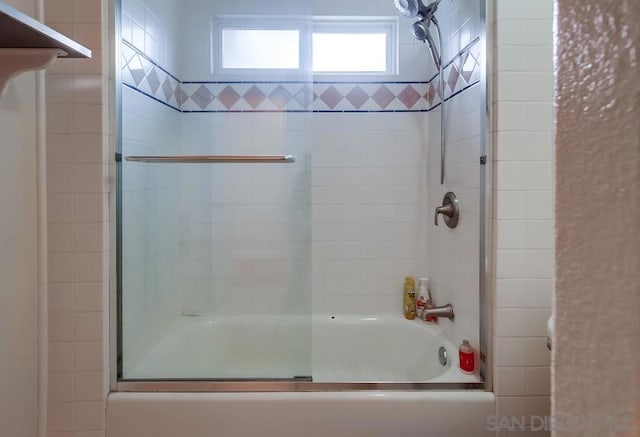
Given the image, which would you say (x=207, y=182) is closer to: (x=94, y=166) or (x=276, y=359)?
(x=94, y=166)

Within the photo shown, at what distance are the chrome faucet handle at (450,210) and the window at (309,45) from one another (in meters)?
0.83

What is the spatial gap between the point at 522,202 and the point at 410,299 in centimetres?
102

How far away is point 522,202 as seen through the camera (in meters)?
1.37

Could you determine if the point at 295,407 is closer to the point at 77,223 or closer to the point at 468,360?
the point at 468,360

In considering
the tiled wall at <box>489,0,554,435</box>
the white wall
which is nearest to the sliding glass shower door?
the white wall

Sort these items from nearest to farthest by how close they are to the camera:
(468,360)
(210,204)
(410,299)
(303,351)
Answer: (468,360)
(303,351)
(210,204)
(410,299)

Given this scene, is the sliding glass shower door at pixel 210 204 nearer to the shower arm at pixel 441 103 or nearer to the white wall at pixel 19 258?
the white wall at pixel 19 258

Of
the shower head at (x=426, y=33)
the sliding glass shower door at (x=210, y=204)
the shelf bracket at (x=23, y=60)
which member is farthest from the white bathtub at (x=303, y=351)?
the shower head at (x=426, y=33)

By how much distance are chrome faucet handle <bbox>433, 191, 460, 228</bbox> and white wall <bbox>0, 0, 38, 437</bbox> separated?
1511mm

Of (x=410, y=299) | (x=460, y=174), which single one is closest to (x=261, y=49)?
(x=460, y=174)

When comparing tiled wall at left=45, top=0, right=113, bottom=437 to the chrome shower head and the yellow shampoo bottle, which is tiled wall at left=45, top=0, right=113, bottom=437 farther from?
the yellow shampoo bottle

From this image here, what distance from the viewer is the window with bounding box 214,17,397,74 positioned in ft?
6.36

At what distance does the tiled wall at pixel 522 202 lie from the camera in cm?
136

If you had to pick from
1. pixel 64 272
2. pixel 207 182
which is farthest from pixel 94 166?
pixel 207 182
